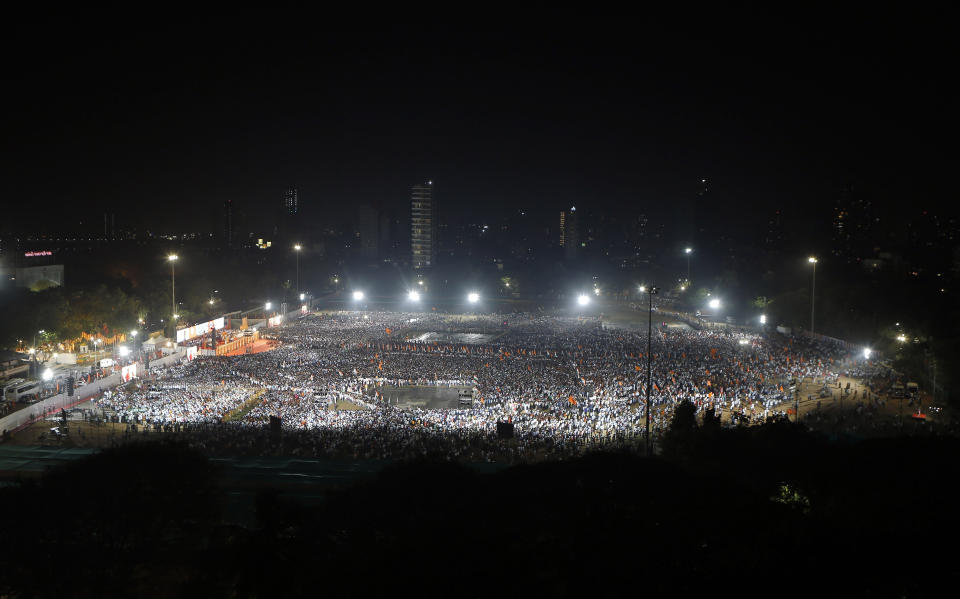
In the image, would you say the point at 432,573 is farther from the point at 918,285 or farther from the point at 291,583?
the point at 918,285

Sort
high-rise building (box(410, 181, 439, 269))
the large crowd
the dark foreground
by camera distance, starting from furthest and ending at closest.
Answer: high-rise building (box(410, 181, 439, 269))
the large crowd
the dark foreground

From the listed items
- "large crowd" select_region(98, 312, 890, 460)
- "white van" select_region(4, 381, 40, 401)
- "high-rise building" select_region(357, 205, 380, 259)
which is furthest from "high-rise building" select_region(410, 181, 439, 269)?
"white van" select_region(4, 381, 40, 401)

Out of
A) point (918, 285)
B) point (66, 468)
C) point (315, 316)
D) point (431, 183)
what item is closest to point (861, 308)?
point (918, 285)

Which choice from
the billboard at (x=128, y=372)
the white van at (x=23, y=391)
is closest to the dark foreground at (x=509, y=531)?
the white van at (x=23, y=391)

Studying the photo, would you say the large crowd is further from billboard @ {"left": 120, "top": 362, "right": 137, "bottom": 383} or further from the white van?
the white van

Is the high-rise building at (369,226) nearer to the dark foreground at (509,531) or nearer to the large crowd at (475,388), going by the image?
the large crowd at (475,388)
